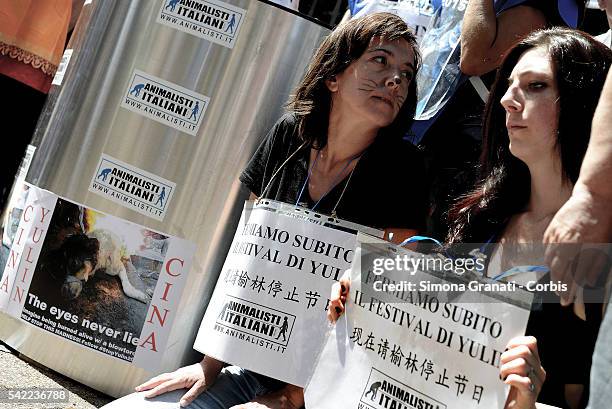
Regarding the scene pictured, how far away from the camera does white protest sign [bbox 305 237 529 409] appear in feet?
5.65

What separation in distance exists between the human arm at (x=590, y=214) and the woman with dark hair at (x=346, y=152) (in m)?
0.94

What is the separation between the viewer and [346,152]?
2.72m

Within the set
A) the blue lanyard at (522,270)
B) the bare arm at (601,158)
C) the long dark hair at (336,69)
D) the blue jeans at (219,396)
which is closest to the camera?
the bare arm at (601,158)

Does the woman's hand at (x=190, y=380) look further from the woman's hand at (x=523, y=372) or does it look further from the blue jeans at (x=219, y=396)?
the woman's hand at (x=523, y=372)

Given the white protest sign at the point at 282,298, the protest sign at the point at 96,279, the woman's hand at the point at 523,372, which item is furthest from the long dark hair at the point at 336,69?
the woman's hand at the point at 523,372

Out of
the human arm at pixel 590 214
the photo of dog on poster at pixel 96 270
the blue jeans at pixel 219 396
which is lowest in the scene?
the blue jeans at pixel 219 396

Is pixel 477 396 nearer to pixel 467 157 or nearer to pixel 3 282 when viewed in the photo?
pixel 467 157

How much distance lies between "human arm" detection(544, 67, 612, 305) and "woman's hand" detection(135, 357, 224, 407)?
130 centimetres

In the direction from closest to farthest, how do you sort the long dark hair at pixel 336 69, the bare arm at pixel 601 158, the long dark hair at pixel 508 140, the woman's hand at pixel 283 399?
the bare arm at pixel 601 158 → the long dark hair at pixel 508 140 → the woman's hand at pixel 283 399 → the long dark hair at pixel 336 69

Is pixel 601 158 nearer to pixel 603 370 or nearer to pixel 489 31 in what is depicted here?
pixel 603 370

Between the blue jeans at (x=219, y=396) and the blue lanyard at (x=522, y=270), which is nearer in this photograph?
the blue lanyard at (x=522, y=270)

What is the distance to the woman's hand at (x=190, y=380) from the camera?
2.64m

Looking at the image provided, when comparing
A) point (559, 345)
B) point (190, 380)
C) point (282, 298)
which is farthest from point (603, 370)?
point (190, 380)

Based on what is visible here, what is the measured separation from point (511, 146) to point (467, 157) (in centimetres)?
69
